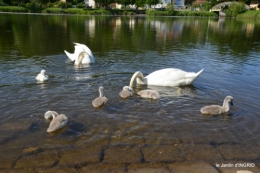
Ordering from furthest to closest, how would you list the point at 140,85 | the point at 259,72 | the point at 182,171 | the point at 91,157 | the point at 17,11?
the point at 17,11, the point at 259,72, the point at 140,85, the point at 91,157, the point at 182,171

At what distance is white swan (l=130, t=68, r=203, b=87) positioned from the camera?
33.5ft

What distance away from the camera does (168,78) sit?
1019cm

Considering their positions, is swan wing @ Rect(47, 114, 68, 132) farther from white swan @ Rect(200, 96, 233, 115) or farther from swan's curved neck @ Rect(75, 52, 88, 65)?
swan's curved neck @ Rect(75, 52, 88, 65)

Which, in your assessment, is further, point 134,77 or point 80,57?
point 80,57

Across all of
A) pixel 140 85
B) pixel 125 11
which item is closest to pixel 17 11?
pixel 125 11

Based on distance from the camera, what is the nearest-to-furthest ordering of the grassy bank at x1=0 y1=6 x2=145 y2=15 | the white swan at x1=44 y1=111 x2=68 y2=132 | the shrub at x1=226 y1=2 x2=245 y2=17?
the white swan at x1=44 y1=111 x2=68 y2=132 < the grassy bank at x1=0 y1=6 x2=145 y2=15 < the shrub at x1=226 y1=2 x2=245 y2=17

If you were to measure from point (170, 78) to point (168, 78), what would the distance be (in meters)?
0.07

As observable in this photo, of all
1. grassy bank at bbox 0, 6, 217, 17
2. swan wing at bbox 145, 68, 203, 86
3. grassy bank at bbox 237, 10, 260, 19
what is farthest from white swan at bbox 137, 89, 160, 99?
grassy bank at bbox 237, 10, 260, 19

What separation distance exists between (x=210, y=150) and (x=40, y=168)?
11.7 ft

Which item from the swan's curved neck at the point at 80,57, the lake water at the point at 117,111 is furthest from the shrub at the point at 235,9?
the swan's curved neck at the point at 80,57

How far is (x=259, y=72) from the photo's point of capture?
13.4 metres

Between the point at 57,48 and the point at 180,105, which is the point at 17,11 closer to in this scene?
the point at 57,48

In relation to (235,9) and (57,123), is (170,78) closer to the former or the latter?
(57,123)

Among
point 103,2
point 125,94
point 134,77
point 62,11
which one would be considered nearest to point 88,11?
point 62,11
